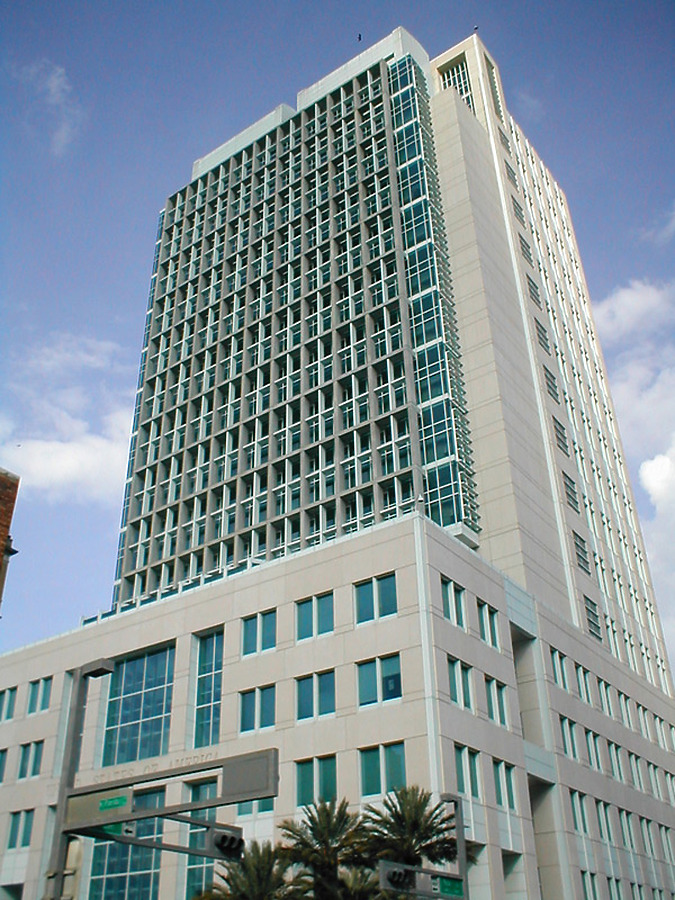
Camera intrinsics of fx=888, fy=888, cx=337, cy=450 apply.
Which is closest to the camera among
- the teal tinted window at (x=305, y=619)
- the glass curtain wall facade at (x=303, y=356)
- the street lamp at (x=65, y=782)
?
the street lamp at (x=65, y=782)

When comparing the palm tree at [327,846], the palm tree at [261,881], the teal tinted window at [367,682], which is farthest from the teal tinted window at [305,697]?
the palm tree at [261,881]

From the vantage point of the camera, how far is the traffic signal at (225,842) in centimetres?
1894

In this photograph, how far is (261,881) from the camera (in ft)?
114

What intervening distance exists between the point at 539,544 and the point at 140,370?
155 ft

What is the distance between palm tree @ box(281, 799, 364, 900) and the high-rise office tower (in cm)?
775

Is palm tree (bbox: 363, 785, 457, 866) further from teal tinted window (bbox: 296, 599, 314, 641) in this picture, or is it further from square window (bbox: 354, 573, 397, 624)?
teal tinted window (bbox: 296, 599, 314, 641)

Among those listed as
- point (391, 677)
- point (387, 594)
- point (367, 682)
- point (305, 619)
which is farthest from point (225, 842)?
point (305, 619)

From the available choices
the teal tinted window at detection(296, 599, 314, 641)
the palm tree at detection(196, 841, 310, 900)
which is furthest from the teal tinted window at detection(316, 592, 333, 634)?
the palm tree at detection(196, 841, 310, 900)

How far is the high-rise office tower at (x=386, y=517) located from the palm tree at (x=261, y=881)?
9.49 meters

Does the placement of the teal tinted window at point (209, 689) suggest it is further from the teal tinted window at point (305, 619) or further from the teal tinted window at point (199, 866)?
the teal tinted window at point (305, 619)

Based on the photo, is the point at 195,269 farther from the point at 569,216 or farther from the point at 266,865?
the point at 266,865

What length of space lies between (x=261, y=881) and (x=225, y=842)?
17.8 m

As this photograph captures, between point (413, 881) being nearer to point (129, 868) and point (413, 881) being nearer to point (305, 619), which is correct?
point (305, 619)

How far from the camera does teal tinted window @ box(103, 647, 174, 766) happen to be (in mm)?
55000
